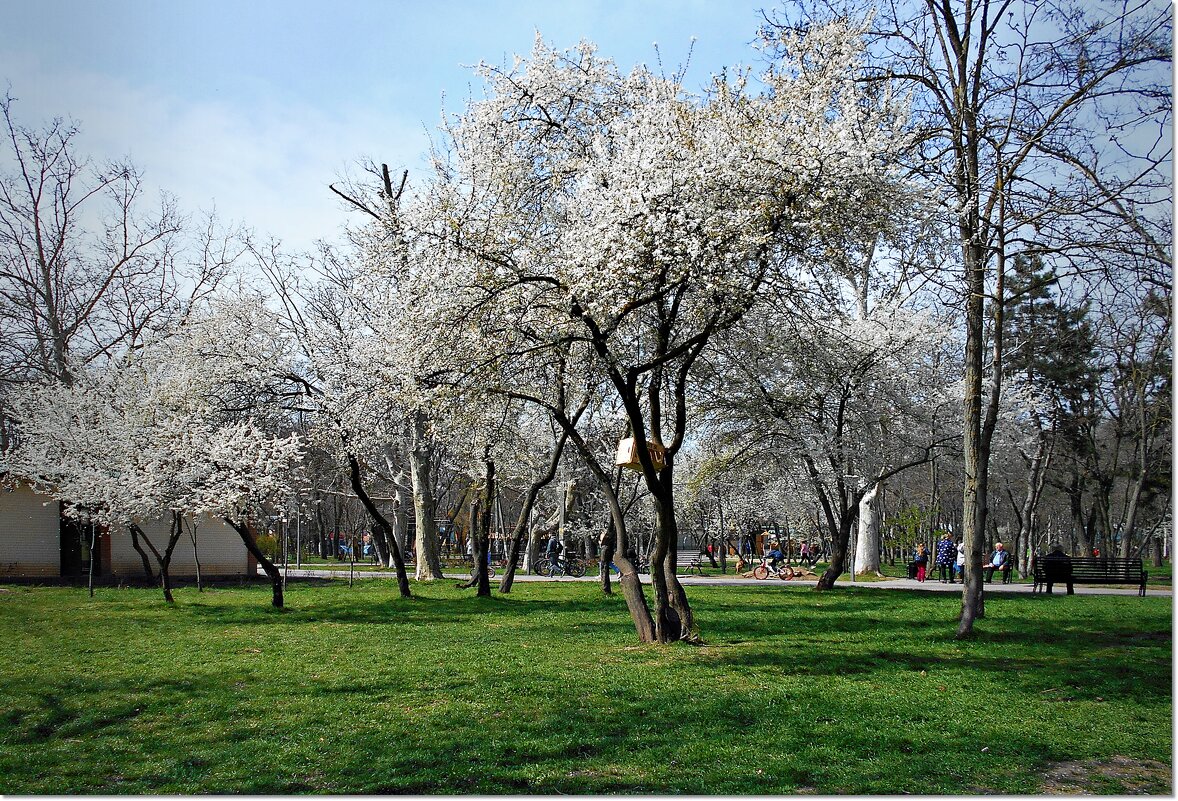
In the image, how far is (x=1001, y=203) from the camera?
24.3ft

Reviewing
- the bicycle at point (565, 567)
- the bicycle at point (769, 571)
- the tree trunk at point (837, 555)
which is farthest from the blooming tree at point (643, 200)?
the bicycle at point (565, 567)

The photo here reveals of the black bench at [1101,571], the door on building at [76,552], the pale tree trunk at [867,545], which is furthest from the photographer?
the pale tree trunk at [867,545]

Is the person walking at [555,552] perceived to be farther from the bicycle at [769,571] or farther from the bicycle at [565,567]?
the bicycle at [769,571]

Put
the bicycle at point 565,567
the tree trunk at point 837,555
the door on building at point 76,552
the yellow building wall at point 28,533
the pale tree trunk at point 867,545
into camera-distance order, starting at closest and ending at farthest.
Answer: the tree trunk at point 837,555, the yellow building wall at point 28,533, the door on building at point 76,552, the pale tree trunk at point 867,545, the bicycle at point 565,567

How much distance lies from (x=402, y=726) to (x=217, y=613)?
25.0 ft

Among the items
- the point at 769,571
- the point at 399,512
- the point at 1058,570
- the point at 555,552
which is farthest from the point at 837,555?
the point at 399,512

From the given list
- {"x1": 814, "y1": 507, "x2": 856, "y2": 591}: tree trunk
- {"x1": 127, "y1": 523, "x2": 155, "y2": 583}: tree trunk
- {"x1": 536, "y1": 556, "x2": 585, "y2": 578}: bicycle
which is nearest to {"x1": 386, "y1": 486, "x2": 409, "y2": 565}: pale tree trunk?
{"x1": 536, "y1": 556, "x2": 585, "y2": 578}: bicycle

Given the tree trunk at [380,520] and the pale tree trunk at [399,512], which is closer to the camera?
the tree trunk at [380,520]

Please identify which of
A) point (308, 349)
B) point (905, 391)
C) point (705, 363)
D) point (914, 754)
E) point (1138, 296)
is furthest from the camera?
point (905, 391)

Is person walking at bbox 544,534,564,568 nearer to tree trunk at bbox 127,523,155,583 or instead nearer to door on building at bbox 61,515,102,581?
tree trunk at bbox 127,523,155,583

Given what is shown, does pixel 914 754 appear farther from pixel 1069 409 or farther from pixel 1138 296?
pixel 1069 409

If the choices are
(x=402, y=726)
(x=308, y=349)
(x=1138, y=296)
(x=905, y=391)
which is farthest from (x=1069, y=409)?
(x=402, y=726)

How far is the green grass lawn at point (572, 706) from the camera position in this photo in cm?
431

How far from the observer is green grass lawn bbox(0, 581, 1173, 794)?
4312mm
